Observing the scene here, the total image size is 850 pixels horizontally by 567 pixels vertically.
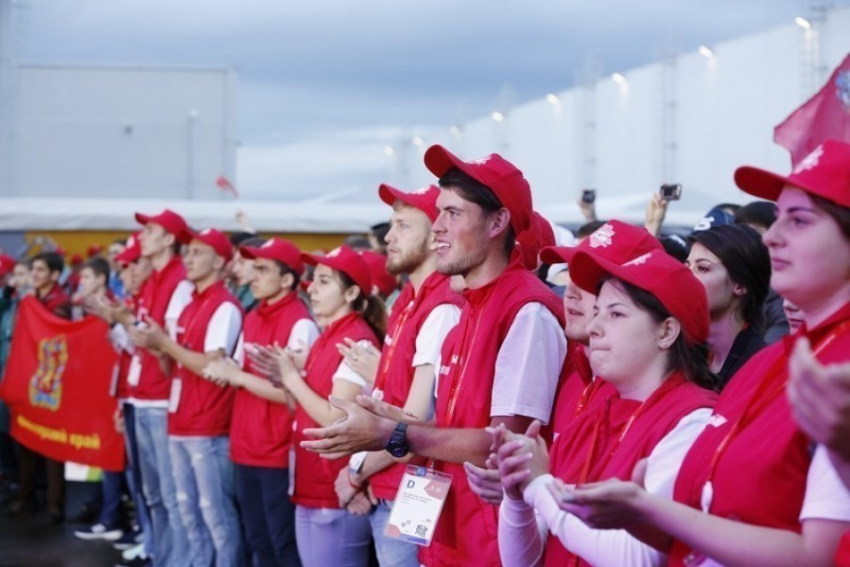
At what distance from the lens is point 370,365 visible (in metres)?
5.90

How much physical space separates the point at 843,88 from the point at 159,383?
4.91m

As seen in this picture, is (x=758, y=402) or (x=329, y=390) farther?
(x=329, y=390)

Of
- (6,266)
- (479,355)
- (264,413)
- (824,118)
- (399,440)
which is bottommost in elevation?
(6,266)

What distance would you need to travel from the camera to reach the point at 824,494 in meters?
2.35

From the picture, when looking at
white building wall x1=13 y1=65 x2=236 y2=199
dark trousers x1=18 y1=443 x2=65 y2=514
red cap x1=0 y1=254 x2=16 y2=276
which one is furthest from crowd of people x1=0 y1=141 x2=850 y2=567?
white building wall x1=13 y1=65 x2=236 y2=199

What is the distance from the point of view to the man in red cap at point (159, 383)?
8.58 meters

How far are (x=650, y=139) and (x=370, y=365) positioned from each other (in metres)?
17.9

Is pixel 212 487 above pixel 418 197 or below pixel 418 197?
below

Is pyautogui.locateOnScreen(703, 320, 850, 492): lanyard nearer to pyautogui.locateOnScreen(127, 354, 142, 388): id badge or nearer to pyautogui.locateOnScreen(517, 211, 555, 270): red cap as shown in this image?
pyautogui.locateOnScreen(517, 211, 555, 270): red cap

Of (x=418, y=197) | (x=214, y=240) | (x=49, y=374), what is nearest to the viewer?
(x=418, y=197)

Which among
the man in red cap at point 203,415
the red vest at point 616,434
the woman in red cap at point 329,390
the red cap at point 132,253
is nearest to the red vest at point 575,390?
the red vest at point 616,434

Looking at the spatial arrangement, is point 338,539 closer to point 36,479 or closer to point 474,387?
point 474,387

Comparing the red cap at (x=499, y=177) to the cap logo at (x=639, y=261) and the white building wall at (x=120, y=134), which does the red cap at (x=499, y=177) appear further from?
the white building wall at (x=120, y=134)

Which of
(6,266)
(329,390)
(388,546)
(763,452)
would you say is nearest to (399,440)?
(388,546)
